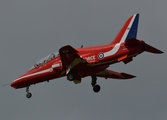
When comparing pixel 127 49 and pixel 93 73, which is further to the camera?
pixel 93 73

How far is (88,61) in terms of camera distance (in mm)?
53438

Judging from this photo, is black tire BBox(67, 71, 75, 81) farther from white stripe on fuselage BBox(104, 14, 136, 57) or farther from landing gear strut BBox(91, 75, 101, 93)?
landing gear strut BBox(91, 75, 101, 93)

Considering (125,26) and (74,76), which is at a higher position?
(125,26)

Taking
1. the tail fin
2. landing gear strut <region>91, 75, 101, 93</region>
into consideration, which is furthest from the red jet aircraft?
landing gear strut <region>91, 75, 101, 93</region>

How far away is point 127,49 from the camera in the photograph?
51.6 metres

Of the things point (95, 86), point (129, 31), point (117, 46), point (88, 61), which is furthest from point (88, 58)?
point (95, 86)

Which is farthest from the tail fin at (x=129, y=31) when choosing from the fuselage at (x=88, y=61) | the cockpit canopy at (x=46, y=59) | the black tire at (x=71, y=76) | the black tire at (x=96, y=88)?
the black tire at (x=96, y=88)

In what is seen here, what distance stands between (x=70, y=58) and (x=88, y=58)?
163cm

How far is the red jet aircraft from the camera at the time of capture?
169 feet

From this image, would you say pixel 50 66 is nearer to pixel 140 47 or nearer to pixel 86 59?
pixel 86 59

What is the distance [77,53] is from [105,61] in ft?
9.12

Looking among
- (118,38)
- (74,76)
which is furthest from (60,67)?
(118,38)

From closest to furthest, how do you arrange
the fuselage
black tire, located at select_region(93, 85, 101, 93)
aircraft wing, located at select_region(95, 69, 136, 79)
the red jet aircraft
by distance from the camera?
the red jet aircraft
the fuselage
black tire, located at select_region(93, 85, 101, 93)
aircraft wing, located at select_region(95, 69, 136, 79)

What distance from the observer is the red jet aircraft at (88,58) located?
51584 mm
